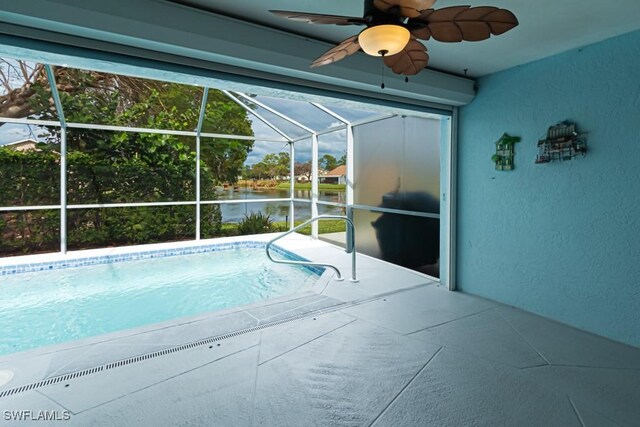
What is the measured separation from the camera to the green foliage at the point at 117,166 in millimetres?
6562

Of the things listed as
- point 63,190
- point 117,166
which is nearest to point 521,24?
point 63,190

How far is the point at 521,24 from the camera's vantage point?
271cm

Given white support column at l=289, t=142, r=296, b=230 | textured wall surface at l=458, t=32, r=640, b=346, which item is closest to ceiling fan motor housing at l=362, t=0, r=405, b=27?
textured wall surface at l=458, t=32, r=640, b=346

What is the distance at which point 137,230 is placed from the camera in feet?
25.1

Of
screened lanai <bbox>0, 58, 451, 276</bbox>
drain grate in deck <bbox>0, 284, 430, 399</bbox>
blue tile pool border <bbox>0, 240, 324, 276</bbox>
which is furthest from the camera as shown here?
blue tile pool border <bbox>0, 240, 324, 276</bbox>

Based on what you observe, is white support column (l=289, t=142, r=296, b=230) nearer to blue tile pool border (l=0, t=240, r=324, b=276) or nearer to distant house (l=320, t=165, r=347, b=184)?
distant house (l=320, t=165, r=347, b=184)

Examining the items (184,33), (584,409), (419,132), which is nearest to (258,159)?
(419,132)

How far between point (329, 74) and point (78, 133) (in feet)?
20.7

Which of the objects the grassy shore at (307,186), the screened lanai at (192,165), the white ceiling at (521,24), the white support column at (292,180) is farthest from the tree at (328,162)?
the white ceiling at (521,24)

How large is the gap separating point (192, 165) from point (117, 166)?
1547 millimetres

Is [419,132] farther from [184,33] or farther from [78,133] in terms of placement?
[78,133]

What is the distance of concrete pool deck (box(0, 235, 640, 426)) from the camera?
2.09m

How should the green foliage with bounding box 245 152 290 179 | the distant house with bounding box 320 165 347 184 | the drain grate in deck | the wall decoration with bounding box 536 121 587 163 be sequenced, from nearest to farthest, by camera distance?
the drain grate in deck, the wall decoration with bounding box 536 121 587 163, the distant house with bounding box 320 165 347 184, the green foliage with bounding box 245 152 290 179

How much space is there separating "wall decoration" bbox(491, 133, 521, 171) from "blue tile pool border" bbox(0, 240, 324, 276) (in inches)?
122
